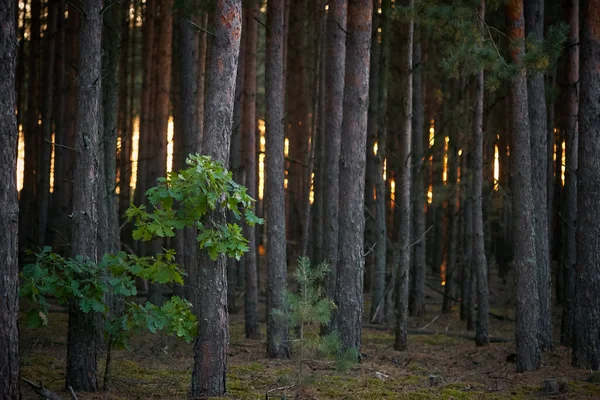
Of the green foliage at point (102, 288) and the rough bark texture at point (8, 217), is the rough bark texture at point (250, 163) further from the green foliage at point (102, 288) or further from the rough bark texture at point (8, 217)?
the rough bark texture at point (8, 217)

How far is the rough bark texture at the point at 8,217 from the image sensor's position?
7.65 meters

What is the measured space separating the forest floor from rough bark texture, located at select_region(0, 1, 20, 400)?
5.52ft

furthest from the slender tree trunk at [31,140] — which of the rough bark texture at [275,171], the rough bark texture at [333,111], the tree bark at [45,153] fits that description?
the rough bark texture at [275,171]

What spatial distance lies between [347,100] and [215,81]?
3.98 m

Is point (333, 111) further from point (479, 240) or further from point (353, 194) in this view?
point (479, 240)

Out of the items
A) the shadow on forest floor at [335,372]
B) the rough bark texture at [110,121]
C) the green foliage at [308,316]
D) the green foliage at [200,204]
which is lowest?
the shadow on forest floor at [335,372]

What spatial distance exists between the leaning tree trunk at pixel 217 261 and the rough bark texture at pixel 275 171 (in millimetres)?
4109

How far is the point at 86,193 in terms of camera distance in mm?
9875

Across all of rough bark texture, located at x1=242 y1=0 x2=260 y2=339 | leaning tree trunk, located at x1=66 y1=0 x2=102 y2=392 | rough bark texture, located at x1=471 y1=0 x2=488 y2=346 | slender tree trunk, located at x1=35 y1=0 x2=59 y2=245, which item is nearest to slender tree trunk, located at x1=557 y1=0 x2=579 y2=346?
rough bark texture, located at x1=471 y1=0 x2=488 y2=346

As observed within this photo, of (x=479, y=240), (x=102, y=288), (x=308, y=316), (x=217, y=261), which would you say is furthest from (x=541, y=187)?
(x=102, y=288)

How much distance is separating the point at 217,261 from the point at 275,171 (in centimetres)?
469

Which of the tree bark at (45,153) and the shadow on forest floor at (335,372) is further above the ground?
the tree bark at (45,153)

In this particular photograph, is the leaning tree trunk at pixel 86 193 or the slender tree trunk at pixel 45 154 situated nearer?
the leaning tree trunk at pixel 86 193

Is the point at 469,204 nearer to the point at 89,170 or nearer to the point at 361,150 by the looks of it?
the point at 361,150
